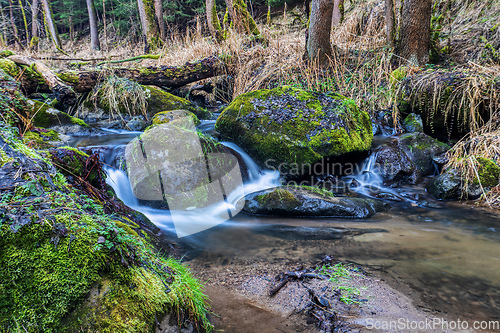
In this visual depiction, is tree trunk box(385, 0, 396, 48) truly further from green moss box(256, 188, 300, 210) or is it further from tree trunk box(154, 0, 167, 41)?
tree trunk box(154, 0, 167, 41)

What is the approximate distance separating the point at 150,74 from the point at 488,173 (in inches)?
292

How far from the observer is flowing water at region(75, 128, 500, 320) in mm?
2023

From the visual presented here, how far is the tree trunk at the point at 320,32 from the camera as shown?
6398 mm

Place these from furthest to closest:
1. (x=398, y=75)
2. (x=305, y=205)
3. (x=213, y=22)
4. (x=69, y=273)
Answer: (x=213, y=22) → (x=398, y=75) → (x=305, y=205) → (x=69, y=273)

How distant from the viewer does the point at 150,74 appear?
292 inches

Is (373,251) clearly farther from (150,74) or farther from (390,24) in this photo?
(150,74)

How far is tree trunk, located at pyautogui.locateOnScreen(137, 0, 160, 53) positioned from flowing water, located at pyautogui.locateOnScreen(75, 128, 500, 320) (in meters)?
9.64

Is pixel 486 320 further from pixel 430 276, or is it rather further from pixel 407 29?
pixel 407 29

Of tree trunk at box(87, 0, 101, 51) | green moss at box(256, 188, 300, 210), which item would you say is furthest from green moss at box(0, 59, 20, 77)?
tree trunk at box(87, 0, 101, 51)

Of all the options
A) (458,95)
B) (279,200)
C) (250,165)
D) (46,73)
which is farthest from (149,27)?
(458,95)

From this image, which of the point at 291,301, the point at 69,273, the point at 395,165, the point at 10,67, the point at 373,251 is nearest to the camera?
the point at 69,273

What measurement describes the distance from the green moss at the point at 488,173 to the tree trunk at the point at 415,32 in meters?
3.31

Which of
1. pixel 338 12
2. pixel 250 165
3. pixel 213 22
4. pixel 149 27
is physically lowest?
pixel 250 165

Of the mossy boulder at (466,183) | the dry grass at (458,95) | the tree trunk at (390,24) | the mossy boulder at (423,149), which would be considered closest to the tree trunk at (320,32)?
the tree trunk at (390,24)
